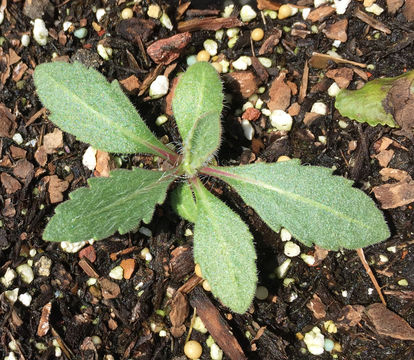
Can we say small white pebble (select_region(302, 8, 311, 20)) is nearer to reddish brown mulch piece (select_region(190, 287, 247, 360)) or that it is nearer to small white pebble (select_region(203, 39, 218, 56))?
small white pebble (select_region(203, 39, 218, 56))

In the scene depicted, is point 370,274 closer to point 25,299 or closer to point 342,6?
point 342,6

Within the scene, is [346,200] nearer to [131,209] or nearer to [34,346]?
[131,209]

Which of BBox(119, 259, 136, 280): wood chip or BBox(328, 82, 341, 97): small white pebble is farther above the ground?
BBox(328, 82, 341, 97): small white pebble

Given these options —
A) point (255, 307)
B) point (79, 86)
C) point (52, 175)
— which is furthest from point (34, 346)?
point (79, 86)

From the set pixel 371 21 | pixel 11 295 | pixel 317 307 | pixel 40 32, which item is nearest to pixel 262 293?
pixel 317 307

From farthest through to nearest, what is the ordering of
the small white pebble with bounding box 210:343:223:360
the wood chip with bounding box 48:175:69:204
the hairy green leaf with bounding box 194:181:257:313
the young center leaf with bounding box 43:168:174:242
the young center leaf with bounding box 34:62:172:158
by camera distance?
the wood chip with bounding box 48:175:69:204
the small white pebble with bounding box 210:343:223:360
the young center leaf with bounding box 34:62:172:158
the hairy green leaf with bounding box 194:181:257:313
the young center leaf with bounding box 43:168:174:242

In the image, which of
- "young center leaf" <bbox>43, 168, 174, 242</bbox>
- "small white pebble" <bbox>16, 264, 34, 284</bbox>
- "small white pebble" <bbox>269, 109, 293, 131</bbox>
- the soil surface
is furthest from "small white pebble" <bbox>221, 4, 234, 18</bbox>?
"small white pebble" <bbox>16, 264, 34, 284</bbox>
